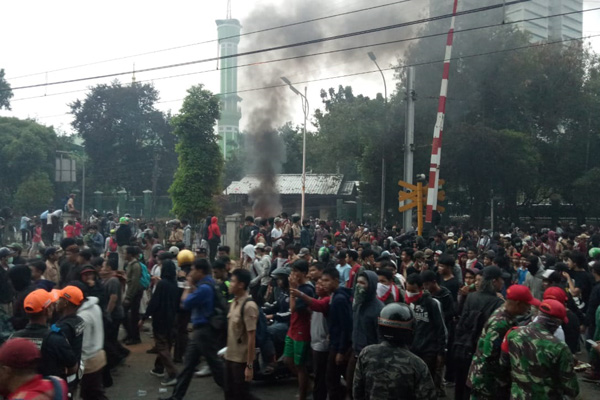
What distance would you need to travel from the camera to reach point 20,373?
294cm

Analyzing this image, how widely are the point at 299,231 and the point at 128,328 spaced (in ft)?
25.2

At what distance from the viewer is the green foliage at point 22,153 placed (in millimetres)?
Answer: 34875

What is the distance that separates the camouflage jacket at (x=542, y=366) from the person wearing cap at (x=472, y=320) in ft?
4.96

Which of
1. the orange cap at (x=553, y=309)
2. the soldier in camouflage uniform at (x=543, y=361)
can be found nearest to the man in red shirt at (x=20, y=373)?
the soldier in camouflage uniform at (x=543, y=361)

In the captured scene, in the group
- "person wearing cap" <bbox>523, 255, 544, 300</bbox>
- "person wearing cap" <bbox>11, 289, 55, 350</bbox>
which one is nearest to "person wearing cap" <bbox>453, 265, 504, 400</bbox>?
"person wearing cap" <bbox>523, 255, 544, 300</bbox>

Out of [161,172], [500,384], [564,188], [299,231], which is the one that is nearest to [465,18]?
[564,188]

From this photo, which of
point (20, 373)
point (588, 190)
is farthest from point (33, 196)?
point (20, 373)

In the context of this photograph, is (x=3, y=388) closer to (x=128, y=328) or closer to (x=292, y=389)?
(x=292, y=389)

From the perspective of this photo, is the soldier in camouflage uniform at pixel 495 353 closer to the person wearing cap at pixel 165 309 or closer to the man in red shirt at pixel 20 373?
the man in red shirt at pixel 20 373

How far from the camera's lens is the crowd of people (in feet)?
→ 11.4

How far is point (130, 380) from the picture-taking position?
7.54m

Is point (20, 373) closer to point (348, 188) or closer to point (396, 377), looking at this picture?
point (396, 377)

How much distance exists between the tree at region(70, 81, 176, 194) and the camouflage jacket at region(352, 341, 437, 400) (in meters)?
40.0

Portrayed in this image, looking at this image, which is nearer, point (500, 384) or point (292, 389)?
point (500, 384)
